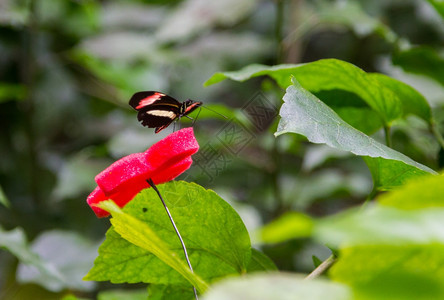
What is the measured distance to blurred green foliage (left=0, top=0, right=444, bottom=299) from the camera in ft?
4.29

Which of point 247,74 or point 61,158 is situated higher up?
point 247,74

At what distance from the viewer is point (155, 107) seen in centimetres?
48

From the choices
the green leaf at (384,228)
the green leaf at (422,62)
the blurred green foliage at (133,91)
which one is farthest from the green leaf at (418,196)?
the blurred green foliage at (133,91)

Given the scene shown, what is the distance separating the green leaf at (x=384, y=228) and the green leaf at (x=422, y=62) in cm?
66

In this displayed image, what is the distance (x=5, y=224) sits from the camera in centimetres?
147

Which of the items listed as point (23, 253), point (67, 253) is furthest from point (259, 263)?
point (67, 253)

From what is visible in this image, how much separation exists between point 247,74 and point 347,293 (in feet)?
1.22

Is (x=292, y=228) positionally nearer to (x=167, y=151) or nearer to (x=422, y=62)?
(x=167, y=151)

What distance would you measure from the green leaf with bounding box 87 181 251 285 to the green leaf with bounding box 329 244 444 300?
0.20 metres

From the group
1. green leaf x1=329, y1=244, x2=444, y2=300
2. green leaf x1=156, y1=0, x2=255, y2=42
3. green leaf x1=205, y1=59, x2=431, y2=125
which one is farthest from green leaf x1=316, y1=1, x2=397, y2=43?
green leaf x1=329, y1=244, x2=444, y2=300

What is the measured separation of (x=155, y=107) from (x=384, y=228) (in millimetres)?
324

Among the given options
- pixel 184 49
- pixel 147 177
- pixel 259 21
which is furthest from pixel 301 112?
pixel 259 21

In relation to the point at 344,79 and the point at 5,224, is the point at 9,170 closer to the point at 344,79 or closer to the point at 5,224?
the point at 5,224

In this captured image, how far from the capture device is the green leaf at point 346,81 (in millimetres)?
516
